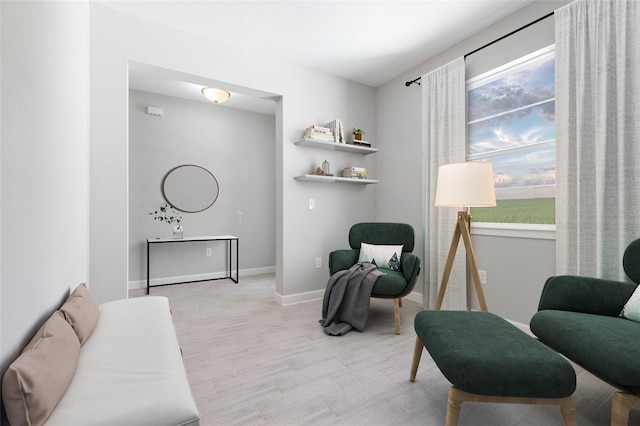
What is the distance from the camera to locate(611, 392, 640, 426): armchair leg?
1.12 metres

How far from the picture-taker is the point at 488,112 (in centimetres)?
280

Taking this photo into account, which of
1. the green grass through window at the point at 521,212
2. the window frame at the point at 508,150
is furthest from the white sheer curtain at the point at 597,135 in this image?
the green grass through window at the point at 521,212

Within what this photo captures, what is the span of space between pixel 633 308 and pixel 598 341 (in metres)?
0.48

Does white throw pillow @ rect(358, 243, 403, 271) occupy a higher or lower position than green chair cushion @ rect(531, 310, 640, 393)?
higher

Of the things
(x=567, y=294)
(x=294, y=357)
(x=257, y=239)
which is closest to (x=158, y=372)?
(x=294, y=357)

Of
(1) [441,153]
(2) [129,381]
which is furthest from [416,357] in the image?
(1) [441,153]

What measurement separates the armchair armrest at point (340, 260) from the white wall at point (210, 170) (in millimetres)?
2225

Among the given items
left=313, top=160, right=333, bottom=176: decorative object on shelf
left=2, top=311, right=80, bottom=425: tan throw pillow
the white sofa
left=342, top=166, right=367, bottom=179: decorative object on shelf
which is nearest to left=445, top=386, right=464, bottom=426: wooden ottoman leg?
the white sofa

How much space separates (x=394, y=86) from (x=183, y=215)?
3.37 m

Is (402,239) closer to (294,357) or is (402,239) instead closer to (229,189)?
(294,357)

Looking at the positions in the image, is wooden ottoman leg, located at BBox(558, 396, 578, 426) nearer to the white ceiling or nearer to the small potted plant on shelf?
the white ceiling

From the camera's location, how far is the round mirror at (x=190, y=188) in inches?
163

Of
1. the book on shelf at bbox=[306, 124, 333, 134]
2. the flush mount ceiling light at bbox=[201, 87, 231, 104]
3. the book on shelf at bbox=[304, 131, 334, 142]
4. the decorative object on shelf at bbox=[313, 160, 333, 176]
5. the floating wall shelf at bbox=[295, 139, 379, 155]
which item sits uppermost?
the flush mount ceiling light at bbox=[201, 87, 231, 104]

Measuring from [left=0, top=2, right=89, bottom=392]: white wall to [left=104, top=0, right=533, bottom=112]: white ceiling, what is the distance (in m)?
0.92
